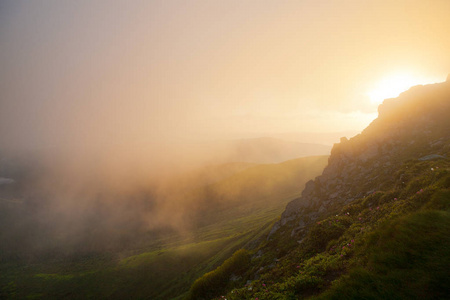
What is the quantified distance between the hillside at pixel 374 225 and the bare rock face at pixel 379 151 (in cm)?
15

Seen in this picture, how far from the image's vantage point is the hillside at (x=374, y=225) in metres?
7.83

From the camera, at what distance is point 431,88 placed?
4050 cm

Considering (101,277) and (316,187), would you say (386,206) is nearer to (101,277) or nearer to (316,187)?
(316,187)

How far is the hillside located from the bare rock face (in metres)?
0.15

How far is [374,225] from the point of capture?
43.0 feet

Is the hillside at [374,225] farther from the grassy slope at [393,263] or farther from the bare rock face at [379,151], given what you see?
the bare rock face at [379,151]

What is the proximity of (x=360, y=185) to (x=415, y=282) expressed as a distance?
25.6 metres

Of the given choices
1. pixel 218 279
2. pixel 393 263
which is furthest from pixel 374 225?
pixel 218 279

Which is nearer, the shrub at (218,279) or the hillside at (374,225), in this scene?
the hillside at (374,225)

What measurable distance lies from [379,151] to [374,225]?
2756cm

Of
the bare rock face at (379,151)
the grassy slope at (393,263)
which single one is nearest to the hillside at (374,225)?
the grassy slope at (393,263)

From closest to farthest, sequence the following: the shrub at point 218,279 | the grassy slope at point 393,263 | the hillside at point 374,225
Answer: the grassy slope at point 393,263 → the hillside at point 374,225 → the shrub at point 218,279

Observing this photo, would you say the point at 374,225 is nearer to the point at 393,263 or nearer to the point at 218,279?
the point at 393,263

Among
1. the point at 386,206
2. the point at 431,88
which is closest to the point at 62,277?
the point at 386,206
